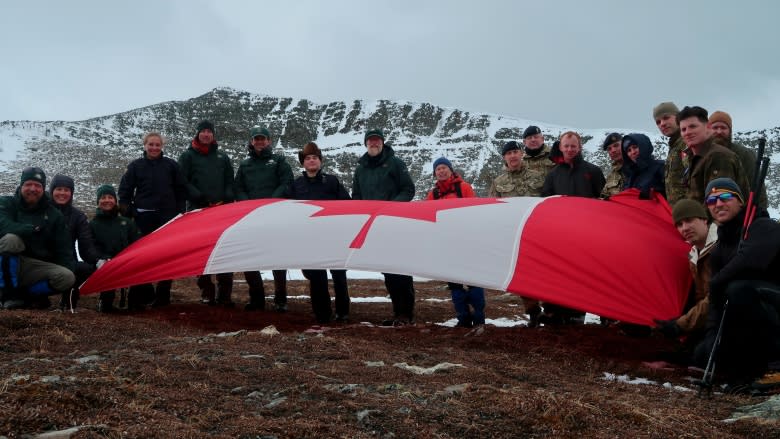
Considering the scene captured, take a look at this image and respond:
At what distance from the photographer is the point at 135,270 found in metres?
6.72

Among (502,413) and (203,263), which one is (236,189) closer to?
(203,263)

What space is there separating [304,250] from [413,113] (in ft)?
539

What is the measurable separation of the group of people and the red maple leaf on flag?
44 centimetres

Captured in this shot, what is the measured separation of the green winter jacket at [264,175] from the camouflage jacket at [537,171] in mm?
3124

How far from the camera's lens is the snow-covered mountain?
96.8m

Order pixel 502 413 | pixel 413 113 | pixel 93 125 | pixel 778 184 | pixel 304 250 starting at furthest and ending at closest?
pixel 413 113
pixel 93 125
pixel 778 184
pixel 304 250
pixel 502 413

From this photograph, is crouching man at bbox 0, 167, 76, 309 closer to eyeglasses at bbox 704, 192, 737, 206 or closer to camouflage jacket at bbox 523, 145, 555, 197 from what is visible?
camouflage jacket at bbox 523, 145, 555, 197

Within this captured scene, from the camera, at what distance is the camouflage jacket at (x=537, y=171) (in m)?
7.74

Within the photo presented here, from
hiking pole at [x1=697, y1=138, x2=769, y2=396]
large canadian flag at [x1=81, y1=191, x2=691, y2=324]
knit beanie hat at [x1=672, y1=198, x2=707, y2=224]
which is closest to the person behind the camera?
hiking pole at [x1=697, y1=138, x2=769, y2=396]

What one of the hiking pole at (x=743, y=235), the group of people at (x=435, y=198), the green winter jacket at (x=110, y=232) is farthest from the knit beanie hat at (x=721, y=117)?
the green winter jacket at (x=110, y=232)

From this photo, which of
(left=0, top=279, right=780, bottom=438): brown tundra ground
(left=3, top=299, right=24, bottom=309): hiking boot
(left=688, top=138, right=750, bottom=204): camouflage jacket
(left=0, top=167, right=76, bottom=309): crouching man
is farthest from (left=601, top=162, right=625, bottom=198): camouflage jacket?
(left=3, top=299, right=24, bottom=309): hiking boot

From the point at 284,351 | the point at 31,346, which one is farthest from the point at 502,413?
the point at 31,346

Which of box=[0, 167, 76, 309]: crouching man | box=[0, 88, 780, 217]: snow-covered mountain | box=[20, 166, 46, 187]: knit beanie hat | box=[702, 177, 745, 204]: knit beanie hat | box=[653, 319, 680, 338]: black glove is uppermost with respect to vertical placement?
box=[0, 88, 780, 217]: snow-covered mountain

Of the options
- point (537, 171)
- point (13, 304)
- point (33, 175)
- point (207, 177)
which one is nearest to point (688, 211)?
point (537, 171)
